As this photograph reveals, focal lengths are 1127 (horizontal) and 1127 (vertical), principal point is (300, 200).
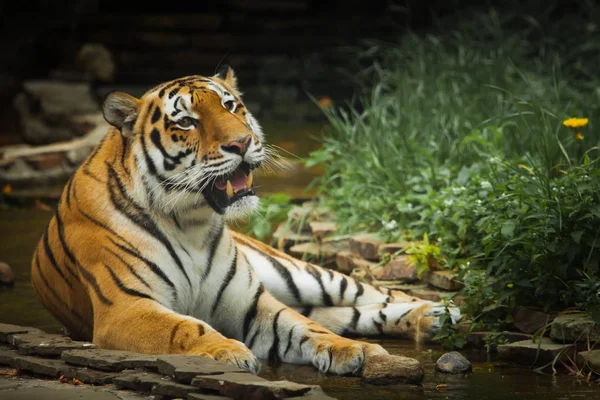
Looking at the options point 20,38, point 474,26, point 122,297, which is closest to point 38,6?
point 20,38

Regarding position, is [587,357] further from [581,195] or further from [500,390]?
[581,195]

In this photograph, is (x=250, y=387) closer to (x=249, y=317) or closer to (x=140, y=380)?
(x=140, y=380)

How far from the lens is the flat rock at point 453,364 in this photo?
4.57m

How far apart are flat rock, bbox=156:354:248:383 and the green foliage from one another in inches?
61.5

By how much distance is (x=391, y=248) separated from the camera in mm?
6238

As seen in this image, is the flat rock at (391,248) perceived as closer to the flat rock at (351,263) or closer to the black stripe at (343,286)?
the flat rock at (351,263)

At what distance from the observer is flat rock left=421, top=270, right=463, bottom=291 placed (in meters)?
5.70

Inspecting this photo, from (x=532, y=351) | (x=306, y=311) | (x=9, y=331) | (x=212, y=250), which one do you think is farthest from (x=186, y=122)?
(x=532, y=351)

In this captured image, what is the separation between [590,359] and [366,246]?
2.10m

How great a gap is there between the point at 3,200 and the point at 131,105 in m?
4.87

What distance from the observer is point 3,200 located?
9.58 meters

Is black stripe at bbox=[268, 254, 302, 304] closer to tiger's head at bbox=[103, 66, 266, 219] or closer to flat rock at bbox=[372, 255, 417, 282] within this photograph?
flat rock at bbox=[372, 255, 417, 282]

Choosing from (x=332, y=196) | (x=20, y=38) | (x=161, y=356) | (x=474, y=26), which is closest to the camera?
(x=161, y=356)

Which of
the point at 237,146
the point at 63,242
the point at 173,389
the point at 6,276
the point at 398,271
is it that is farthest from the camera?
the point at 6,276
